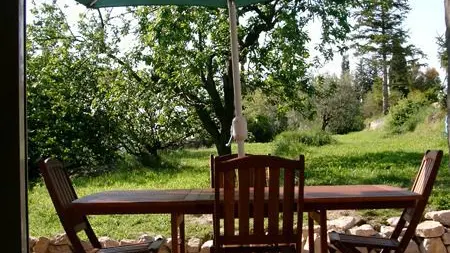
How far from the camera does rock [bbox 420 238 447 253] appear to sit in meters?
3.87

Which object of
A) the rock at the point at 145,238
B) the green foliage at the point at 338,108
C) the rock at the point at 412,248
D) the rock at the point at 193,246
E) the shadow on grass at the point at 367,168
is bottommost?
the rock at the point at 412,248

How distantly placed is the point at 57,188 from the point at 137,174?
13.8 ft

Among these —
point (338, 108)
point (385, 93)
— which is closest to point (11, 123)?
point (338, 108)

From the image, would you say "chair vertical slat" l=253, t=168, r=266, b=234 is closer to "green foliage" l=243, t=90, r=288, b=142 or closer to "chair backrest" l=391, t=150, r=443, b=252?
"chair backrest" l=391, t=150, r=443, b=252

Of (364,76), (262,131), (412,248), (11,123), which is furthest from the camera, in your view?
(364,76)

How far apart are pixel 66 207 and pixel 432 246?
8.49ft

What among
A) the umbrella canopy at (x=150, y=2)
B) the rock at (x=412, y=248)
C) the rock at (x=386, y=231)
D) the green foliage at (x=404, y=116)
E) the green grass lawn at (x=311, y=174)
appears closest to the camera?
the umbrella canopy at (x=150, y=2)

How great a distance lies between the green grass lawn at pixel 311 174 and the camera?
4655 millimetres

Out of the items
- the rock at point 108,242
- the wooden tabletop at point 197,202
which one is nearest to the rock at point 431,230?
the wooden tabletop at point 197,202

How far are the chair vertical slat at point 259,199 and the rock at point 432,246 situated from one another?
1930 mm

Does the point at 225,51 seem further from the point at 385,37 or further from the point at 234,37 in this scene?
the point at 385,37

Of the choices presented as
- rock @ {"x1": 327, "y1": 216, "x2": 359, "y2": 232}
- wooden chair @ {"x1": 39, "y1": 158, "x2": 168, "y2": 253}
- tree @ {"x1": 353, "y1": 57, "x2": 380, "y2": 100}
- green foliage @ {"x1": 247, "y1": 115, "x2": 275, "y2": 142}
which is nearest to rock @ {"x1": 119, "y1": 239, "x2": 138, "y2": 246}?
wooden chair @ {"x1": 39, "y1": 158, "x2": 168, "y2": 253}

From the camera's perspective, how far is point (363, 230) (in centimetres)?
400

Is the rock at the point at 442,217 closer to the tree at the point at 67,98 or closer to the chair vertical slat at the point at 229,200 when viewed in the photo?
the chair vertical slat at the point at 229,200
